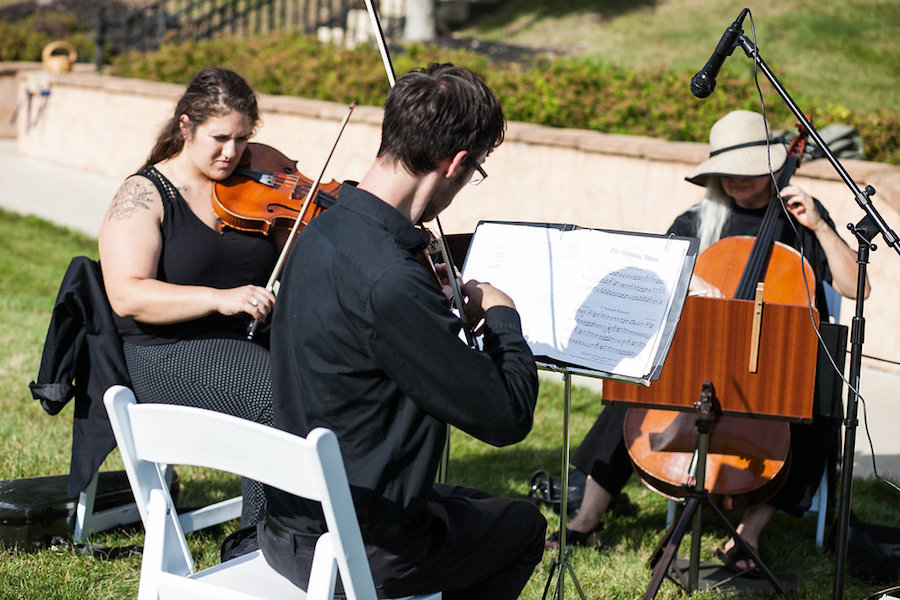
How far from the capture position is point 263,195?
11.4 feet

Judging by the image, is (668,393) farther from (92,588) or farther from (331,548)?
(92,588)

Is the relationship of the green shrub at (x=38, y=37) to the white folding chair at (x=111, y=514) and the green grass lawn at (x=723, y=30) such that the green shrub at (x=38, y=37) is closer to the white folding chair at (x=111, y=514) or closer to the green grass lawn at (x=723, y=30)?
the green grass lawn at (x=723, y=30)

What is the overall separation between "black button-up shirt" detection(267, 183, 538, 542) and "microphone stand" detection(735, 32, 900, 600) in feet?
3.29

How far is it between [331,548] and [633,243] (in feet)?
3.59

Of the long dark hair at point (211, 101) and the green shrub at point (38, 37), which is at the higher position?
the long dark hair at point (211, 101)

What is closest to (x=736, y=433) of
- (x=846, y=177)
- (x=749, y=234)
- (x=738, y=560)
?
(x=738, y=560)

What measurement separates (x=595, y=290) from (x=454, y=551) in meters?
0.73

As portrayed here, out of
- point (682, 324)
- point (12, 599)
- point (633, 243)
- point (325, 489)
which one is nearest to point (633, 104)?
point (682, 324)

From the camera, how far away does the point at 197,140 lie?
3355 millimetres

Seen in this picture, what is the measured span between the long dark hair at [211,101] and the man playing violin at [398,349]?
1.37 meters

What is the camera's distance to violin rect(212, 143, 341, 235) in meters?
3.38

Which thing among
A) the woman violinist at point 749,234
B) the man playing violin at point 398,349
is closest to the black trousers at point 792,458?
the woman violinist at point 749,234

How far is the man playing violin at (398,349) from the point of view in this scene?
194cm

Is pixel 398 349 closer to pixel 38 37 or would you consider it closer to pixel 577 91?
pixel 577 91
